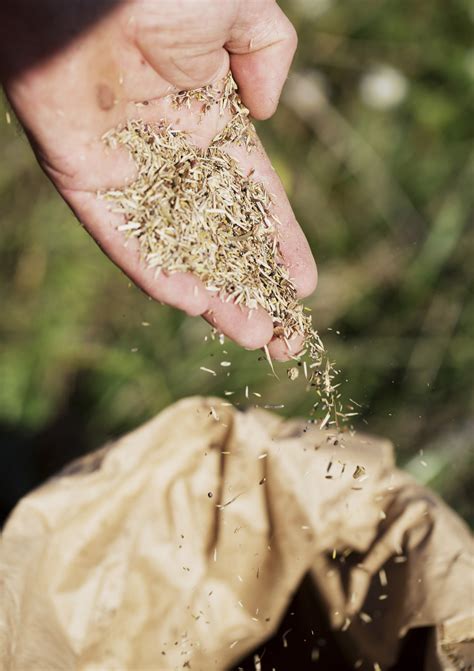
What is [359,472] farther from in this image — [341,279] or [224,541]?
[341,279]

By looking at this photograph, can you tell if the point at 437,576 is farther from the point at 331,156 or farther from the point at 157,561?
the point at 331,156

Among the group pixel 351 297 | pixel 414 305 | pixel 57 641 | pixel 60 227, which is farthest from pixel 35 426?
Answer: pixel 414 305

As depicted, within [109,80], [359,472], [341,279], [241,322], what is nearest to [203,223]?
[241,322]

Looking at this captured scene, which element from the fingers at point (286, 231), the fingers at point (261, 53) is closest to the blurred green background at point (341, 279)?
the fingers at point (286, 231)

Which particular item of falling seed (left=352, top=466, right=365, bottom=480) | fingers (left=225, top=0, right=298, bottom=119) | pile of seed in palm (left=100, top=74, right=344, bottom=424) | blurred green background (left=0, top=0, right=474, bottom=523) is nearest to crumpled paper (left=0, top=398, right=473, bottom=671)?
falling seed (left=352, top=466, right=365, bottom=480)

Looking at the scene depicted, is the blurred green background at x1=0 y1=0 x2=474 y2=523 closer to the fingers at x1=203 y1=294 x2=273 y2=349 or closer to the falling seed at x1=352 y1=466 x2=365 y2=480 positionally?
the falling seed at x1=352 y1=466 x2=365 y2=480

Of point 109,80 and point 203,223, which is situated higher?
point 109,80

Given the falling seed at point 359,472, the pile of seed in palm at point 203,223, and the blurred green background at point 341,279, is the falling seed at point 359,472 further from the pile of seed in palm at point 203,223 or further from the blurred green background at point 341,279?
the blurred green background at point 341,279
